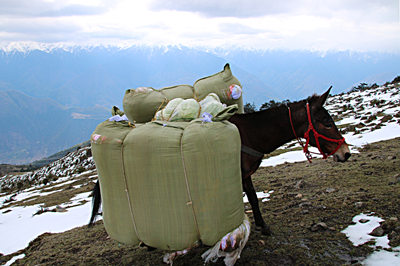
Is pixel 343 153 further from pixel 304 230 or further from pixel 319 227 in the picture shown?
pixel 304 230

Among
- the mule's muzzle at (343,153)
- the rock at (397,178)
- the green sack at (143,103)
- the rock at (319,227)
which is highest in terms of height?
the green sack at (143,103)

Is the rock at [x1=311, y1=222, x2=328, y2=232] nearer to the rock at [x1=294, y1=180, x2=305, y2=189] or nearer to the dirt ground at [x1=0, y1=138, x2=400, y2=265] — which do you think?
the dirt ground at [x1=0, y1=138, x2=400, y2=265]

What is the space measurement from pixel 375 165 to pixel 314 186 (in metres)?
2.06

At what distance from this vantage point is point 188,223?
12.1ft

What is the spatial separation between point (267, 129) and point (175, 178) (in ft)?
7.02

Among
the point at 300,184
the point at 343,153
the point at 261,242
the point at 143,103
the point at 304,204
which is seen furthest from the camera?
the point at 300,184

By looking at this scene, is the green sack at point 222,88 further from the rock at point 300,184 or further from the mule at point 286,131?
the rock at point 300,184

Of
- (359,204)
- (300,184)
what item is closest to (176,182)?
(359,204)

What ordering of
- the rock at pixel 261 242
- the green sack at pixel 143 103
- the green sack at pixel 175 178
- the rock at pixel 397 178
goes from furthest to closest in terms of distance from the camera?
the rock at pixel 397 178 → the green sack at pixel 143 103 → the rock at pixel 261 242 → the green sack at pixel 175 178

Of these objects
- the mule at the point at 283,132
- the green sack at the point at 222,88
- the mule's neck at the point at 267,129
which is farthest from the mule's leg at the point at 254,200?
the green sack at the point at 222,88

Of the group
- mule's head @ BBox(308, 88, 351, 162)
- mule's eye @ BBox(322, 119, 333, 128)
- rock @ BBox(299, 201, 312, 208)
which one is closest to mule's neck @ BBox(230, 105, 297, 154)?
mule's head @ BBox(308, 88, 351, 162)

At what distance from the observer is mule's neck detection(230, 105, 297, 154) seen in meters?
4.98

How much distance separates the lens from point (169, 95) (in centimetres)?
571

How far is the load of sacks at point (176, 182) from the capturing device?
140 inches
